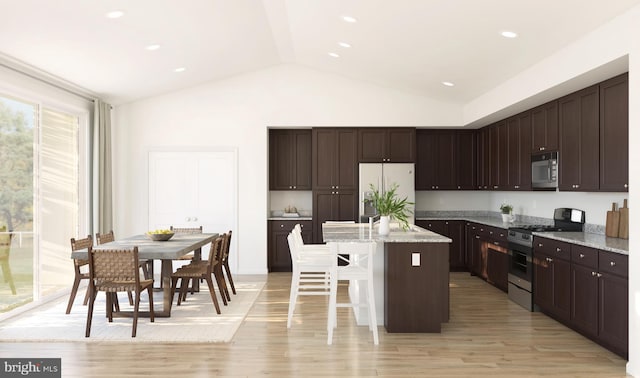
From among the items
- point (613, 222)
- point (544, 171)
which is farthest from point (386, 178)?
point (613, 222)

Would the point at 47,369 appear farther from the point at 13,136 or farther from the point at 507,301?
the point at 507,301

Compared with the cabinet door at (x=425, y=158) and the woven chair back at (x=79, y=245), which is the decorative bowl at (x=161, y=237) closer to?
the woven chair back at (x=79, y=245)

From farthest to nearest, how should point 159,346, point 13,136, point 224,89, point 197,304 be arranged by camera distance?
point 224,89, point 197,304, point 13,136, point 159,346

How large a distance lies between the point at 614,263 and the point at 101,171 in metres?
6.55

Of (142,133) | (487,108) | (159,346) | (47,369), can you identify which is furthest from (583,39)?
(142,133)

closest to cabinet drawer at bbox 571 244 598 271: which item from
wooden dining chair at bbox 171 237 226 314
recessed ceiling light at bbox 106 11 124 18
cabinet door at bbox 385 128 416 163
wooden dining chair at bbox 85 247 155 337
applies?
wooden dining chair at bbox 171 237 226 314

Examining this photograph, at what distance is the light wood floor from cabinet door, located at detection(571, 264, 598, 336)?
0.51 ft

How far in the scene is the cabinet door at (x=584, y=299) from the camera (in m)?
4.34

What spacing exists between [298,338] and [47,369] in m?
2.08

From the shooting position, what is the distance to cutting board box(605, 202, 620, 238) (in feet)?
15.9

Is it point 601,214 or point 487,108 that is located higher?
point 487,108

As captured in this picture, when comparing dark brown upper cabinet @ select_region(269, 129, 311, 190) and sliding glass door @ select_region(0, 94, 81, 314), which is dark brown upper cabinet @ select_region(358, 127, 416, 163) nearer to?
dark brown upper cabinet @ select_region(269, 129, 311, 190)

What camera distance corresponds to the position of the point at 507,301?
6.07 meters

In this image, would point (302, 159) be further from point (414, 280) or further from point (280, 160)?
point (414, 280)
